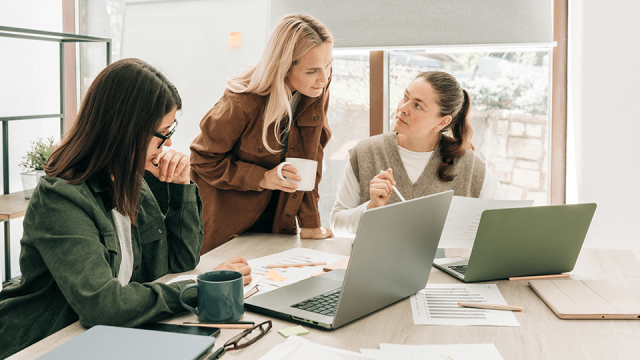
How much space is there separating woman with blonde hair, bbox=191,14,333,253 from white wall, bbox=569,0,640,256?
58.1 inches

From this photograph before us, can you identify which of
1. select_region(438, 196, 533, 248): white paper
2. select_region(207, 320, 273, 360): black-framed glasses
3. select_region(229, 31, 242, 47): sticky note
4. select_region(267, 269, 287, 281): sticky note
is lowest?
select_region(207, 320, 273, 360): black-framed glasses

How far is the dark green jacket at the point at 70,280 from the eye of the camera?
3.19 feet

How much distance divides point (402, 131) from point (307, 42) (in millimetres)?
485

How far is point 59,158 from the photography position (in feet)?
3.63

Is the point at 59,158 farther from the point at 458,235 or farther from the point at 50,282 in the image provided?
the point at 458,235

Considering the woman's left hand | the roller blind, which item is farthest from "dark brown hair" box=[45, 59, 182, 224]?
the roller blind

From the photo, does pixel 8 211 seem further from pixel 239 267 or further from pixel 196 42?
pixel 239 267

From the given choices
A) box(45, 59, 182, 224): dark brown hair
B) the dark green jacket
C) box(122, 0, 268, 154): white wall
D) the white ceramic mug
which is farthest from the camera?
box(122, 0, 268, 154): white wall

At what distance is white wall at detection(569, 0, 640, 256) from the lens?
98.4 inches

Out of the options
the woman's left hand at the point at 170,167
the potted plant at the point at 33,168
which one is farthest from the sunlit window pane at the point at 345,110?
the woman's left hand at the point at 170,167

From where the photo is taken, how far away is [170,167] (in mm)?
1421

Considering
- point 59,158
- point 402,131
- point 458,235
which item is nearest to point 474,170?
point 402,131

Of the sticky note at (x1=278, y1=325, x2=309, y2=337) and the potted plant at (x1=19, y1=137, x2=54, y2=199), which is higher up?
the potted plant at (x1=19, y1=137, x2=54, y2=199)

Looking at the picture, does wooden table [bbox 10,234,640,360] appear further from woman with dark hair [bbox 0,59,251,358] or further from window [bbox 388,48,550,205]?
window [bbox 388,48,550,205]
